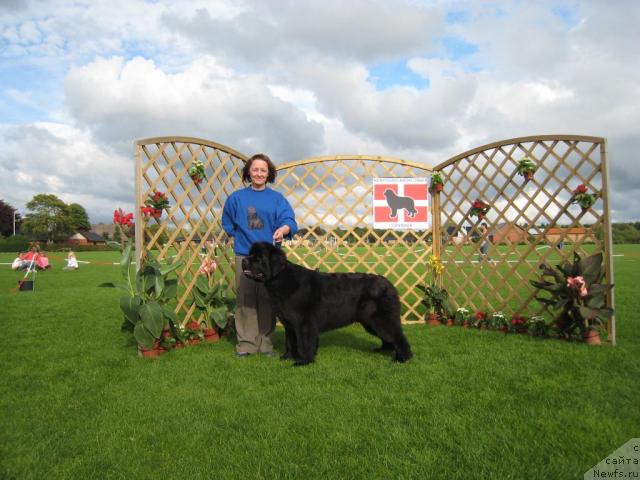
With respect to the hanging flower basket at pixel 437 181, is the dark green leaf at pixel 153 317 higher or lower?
lower

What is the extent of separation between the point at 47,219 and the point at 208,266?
4944 centimetres

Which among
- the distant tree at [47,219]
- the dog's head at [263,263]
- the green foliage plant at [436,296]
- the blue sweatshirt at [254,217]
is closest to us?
the dog's head at [263,263]

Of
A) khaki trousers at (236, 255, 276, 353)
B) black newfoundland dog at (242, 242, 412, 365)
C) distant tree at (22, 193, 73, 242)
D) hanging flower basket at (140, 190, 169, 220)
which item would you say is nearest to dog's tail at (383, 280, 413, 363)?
black newfoundland dog at (242, 242, 412, 365)

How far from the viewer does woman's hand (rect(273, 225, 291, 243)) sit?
3.08 metres

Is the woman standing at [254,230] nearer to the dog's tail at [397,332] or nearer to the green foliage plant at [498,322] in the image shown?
the dog's tail at [397,332]

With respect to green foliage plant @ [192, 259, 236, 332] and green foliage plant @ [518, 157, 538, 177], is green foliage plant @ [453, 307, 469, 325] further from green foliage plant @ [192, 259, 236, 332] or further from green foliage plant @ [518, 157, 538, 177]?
green foliage plant @ [192, 259, 236, 332]

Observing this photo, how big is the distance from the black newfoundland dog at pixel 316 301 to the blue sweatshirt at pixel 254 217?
13.3 inches

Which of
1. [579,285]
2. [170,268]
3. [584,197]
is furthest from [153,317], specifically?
[584,197]

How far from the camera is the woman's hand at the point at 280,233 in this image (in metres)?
3.08

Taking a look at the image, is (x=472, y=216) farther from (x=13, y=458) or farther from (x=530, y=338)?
(x=13, y=458)

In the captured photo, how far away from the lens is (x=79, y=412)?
220cm

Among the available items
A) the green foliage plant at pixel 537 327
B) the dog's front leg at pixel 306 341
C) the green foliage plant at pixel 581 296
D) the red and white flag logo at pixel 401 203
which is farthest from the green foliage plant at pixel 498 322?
the dog's front leg at pixel 306 341

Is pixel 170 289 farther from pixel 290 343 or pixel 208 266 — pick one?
pixel 290 343

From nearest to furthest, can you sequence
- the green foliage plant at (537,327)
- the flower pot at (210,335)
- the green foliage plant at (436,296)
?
the green foliage plant at (537,327)
the flower pot at (210,335)
the green foliage plant at (436,296)
